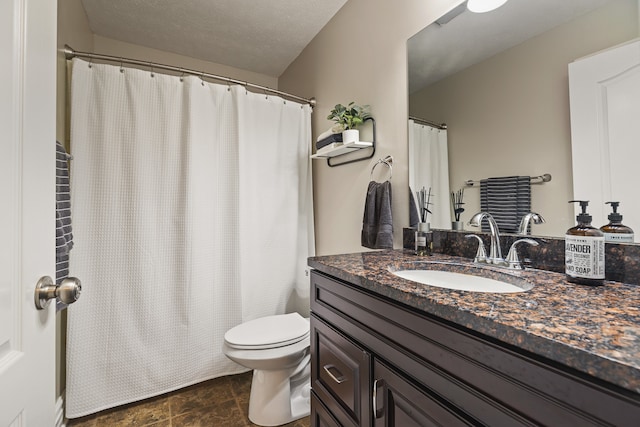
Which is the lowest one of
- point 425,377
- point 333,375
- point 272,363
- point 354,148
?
point 272,363

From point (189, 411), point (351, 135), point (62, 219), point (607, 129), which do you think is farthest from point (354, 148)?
point (189, 411)

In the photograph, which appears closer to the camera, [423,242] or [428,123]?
[423,242]

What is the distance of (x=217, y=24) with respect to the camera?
79.0 inches

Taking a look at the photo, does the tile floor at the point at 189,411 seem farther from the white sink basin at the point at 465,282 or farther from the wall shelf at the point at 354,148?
the wall shelf at the point at 354,148

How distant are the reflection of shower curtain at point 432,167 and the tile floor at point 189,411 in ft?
4.30

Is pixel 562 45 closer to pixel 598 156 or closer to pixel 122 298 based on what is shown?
pixel 598 156

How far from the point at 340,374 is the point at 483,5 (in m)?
1.45

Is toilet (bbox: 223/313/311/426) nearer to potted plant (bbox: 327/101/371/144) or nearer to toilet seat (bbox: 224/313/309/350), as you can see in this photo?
toilet seat (bbox: 224/313/309/350)

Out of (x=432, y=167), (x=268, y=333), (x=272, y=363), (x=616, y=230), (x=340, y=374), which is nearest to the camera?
(x=616, y=230)

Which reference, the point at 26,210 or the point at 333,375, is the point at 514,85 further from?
the point at 26,210

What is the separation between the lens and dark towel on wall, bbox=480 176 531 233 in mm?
974

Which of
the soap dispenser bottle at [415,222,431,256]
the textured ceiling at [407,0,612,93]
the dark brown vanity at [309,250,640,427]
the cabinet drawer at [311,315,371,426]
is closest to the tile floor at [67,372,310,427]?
the cabinet drawer at [311,315,371,426]

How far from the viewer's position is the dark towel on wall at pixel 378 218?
1.39 m

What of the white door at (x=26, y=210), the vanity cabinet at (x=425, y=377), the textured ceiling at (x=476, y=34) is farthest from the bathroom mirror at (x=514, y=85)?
the white door at (x=26, y=210)
